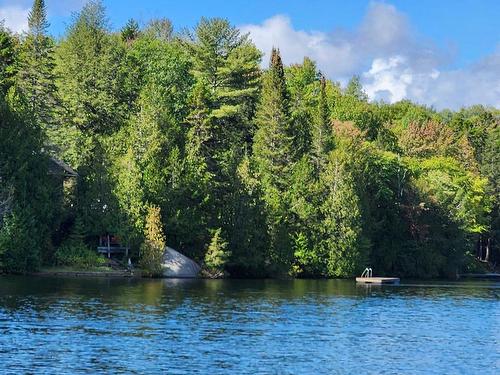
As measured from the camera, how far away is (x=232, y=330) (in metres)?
46.9

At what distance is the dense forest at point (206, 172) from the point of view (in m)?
82.5

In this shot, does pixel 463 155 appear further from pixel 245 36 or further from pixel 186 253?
pixel 186 253

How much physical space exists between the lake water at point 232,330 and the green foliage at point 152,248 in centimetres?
803

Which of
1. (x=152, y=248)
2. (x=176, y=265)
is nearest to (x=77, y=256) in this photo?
(x=152, y=248)

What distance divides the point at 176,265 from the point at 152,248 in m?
3.96

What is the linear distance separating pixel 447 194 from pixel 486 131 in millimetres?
55966

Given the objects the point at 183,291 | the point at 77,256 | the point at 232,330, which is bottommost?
the point at 232,330

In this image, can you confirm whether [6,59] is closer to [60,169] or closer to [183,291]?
[60,169]

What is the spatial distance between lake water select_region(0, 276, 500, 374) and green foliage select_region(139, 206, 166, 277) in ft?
26.3

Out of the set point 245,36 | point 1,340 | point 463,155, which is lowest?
point 1,340

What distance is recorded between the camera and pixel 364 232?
325 feet

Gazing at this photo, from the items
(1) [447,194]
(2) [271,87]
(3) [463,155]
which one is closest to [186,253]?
(2) [271,87]

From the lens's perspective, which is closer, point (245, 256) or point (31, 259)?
point (31, 259)

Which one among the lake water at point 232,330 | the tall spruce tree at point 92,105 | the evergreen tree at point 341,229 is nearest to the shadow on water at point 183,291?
the lake water at point 232,330
